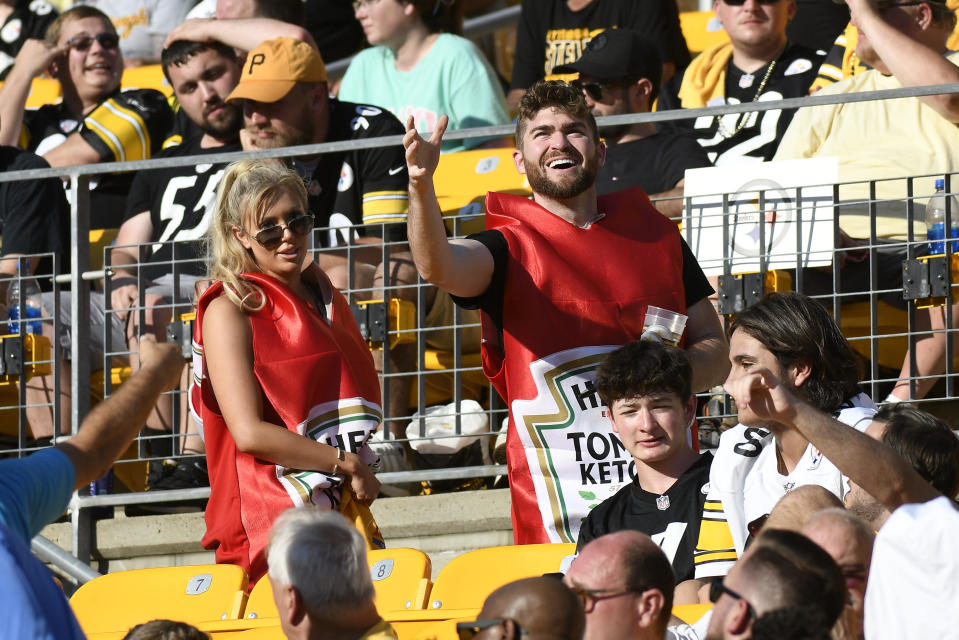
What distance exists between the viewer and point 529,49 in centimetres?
867

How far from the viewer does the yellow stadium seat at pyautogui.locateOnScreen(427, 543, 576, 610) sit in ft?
14.1

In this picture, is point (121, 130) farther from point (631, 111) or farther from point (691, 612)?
point (691, 612)

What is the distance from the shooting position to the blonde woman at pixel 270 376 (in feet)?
14.9

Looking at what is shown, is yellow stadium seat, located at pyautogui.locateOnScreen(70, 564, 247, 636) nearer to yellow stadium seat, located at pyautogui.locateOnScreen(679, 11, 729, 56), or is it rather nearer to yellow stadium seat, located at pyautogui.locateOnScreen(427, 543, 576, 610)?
yellow stadium seat, located at pyautogui.locateOnScreen(427, 543, 576, 610)

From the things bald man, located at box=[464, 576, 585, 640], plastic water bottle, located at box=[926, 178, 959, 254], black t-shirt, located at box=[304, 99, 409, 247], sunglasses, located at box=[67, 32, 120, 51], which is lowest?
bald man, located at box=[464, 576, 585, 640]

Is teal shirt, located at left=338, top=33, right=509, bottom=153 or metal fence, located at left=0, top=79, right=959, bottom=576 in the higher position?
teal shirt, located at left=338, top=33, right=509, bottom=153

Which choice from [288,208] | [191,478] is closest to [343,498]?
[288,208]

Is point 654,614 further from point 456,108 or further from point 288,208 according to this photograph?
point 456,108

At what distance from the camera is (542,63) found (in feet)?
28.5

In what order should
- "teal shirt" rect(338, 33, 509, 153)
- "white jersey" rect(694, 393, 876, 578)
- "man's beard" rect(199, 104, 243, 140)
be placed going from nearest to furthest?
"white jersey" rect(694, 393, 876, 578), "man's beard" rect(199, 104, 243, 140), "teal shirt" rect(338, 33, 509, 153)

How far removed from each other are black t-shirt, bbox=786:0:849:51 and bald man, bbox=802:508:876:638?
206 inches

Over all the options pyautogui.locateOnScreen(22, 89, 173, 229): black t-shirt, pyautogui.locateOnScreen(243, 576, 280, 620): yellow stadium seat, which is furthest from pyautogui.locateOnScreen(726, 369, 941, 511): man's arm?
pyautogui.locateOnScreen(22, 89, 173, 229): black t-shirt

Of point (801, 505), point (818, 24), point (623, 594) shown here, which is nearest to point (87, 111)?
point (818, 24)

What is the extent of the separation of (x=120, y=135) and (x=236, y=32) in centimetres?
94
